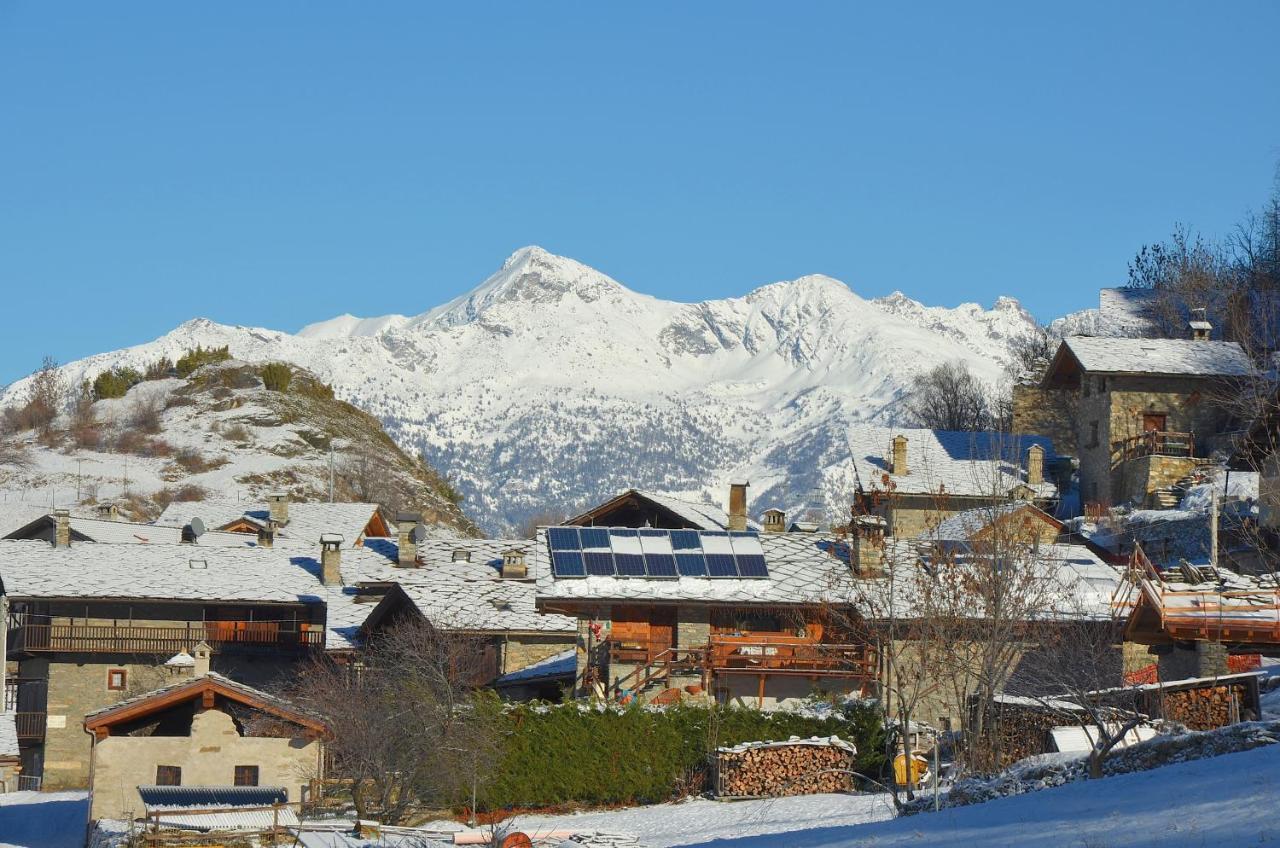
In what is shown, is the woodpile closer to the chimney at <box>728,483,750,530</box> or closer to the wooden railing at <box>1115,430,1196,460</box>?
the chimney at <box>728,483,750,530</box>

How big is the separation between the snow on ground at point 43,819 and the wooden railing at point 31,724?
3.16 metres

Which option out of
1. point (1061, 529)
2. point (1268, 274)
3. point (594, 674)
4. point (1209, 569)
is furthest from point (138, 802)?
point (1268, 274)

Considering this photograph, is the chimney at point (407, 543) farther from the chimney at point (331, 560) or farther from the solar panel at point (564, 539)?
the solar panel at point (564, 539)

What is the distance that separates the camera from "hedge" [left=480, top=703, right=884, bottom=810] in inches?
1540

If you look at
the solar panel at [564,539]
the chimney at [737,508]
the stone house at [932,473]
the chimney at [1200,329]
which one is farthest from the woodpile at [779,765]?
the chimney at [1200,329]

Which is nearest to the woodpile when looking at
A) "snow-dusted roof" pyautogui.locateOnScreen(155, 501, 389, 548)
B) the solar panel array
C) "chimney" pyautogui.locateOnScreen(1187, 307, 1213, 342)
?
the solar panel array

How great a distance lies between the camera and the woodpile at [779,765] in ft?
127

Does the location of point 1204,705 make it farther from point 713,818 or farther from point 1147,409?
point 1147,409

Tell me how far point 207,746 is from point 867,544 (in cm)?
1835

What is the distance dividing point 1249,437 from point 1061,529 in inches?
277

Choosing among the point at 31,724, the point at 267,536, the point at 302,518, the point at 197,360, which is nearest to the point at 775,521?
the point at 267,536

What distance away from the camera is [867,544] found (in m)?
49.2

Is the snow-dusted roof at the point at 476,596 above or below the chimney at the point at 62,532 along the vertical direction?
below

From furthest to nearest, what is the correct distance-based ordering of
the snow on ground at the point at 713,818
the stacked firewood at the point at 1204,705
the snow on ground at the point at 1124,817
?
the snow on ground at the point at 713,818
the stacked firewood at the point at 1204,705
the snow on ground at the point at 1124,817
